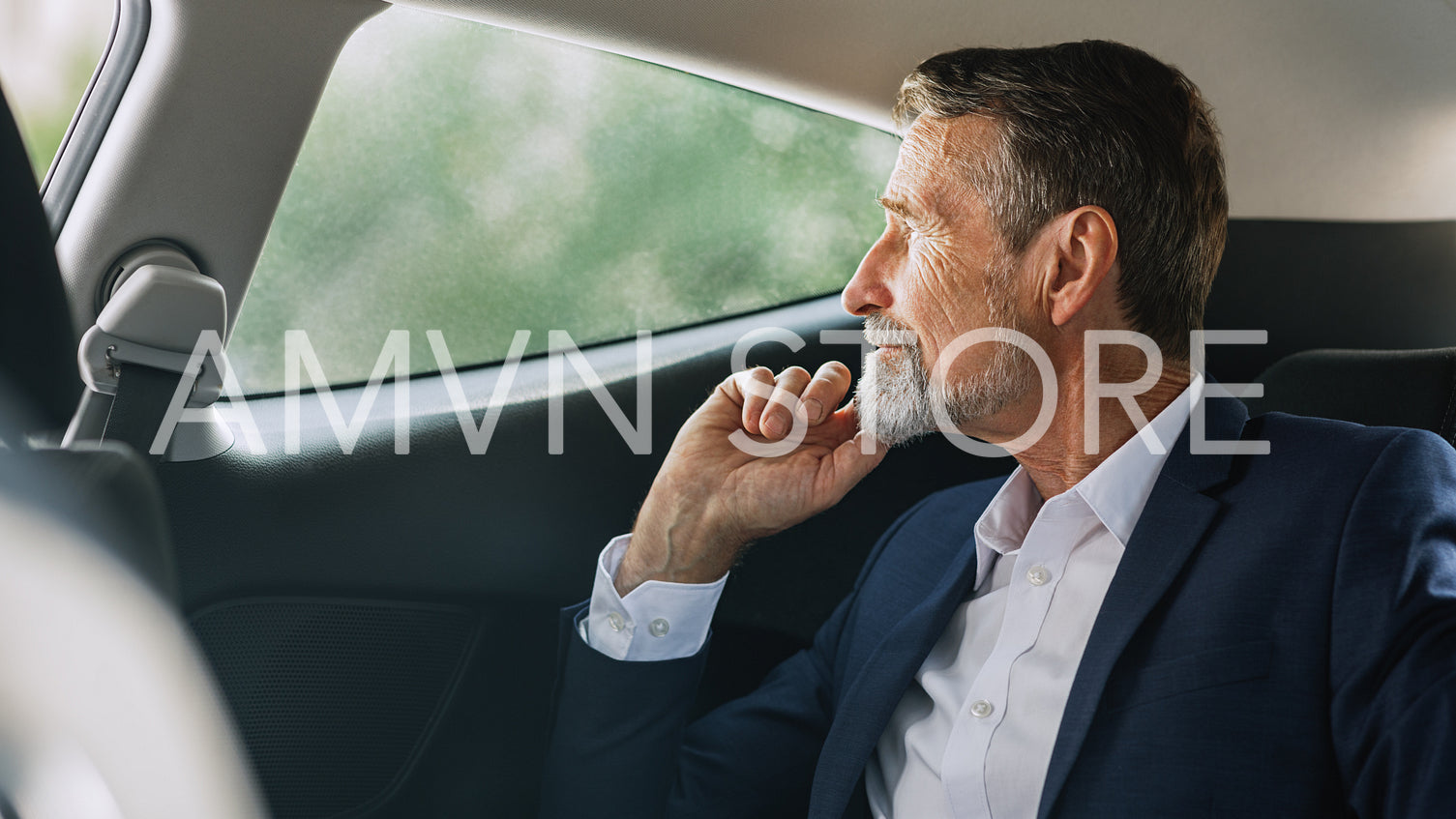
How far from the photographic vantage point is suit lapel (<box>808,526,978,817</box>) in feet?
4.57

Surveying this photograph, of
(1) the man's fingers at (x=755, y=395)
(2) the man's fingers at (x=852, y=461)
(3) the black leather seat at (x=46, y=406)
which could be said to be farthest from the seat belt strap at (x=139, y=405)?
(2) the man's fingers at (x=852, y=461)

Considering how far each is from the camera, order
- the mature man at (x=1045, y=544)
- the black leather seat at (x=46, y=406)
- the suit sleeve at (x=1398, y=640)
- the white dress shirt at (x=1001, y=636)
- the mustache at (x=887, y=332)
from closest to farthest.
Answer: the black leather seat at (x=46, y=406) → the suit sleeve at (x=1398, y=640) → the mature man at (x=1045, y=544) → the white dress shirt at (x=1001, y=636) → the mustache at (x=887, y=332)

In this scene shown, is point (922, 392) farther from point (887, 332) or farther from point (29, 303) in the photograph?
point (29, 303)

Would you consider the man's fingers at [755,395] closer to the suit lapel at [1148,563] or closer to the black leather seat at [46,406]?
Answer: the suit lapel at [1148,563]

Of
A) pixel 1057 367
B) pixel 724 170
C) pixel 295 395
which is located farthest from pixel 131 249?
pixel 1057 367

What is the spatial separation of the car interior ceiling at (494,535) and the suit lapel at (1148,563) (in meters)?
0.44

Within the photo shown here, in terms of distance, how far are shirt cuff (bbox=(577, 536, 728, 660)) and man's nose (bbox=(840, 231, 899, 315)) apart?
0.47 metres

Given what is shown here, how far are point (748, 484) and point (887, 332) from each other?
12.0 inches

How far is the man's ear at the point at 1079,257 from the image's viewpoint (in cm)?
136

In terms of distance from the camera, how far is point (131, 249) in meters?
1.38

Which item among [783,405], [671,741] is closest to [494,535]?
[671,741]

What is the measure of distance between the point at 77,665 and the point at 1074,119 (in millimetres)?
1287

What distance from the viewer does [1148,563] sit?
119 cm

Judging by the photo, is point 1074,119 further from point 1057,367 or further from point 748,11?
point 748,11
